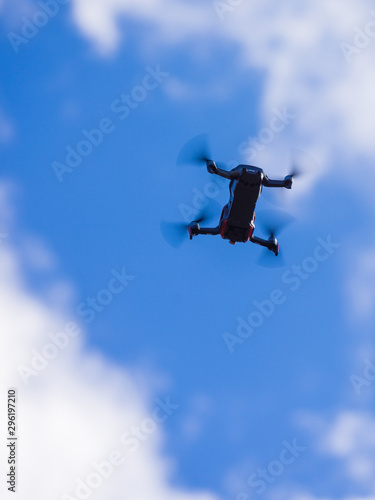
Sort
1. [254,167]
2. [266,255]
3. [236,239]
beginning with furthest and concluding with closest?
[266,255] → [236,239] → [254,167]

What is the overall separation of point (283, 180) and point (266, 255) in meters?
Result: 6.65

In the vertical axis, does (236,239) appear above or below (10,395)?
above

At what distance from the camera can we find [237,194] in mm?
42406

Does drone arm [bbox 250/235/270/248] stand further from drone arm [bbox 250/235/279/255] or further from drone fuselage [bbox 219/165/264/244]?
drone fuselage [bbox 219/165/264/244]

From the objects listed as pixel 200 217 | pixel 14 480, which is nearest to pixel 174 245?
pixel 200 217

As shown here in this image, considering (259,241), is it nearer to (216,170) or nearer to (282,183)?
(282,183)

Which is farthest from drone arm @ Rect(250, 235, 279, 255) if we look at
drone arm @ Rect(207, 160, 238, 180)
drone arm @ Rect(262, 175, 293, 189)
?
drone arm @ Rect(207, 160, 238, 180)

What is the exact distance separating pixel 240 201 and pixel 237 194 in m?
0.57

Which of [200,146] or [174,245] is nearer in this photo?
[200,146]

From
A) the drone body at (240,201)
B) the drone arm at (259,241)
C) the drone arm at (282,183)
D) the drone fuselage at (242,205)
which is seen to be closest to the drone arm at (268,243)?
the drone arm at (259,241)

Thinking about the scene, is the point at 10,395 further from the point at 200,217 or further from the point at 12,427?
the point at 200,217

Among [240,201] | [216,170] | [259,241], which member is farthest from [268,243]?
[216,170]

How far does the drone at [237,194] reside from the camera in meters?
41.6

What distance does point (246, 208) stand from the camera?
43.2 metres
